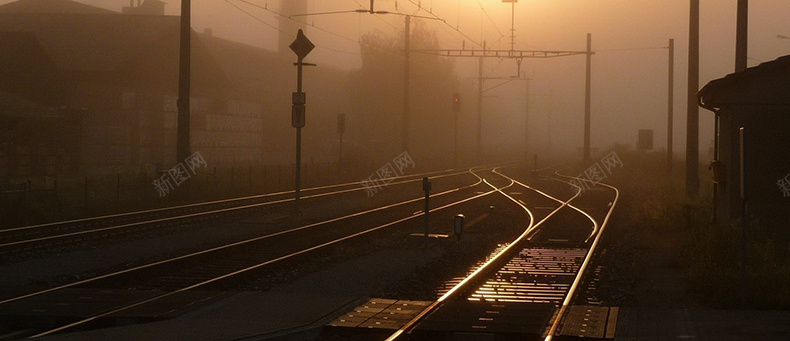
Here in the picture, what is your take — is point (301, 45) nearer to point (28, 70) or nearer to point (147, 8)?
point (28, 70)

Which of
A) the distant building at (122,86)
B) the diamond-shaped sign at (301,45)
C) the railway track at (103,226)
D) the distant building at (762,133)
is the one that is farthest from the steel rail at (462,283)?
the distant building at (122,86)

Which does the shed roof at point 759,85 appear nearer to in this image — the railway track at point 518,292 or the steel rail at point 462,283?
the railway track at point 518,292

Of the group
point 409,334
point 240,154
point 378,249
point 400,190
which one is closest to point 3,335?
point 409,334

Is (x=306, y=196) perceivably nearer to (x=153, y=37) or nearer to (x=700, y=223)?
(x=700, y=223)

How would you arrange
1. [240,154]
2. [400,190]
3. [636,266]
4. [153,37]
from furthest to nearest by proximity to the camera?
[240,154] → [153,37] → [400,190] → [636,266]

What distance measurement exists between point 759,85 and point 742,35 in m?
4.42

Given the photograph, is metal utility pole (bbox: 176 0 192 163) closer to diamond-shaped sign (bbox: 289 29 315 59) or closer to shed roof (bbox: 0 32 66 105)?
diamond-shaped sign (bbox: 289 29 315 59)

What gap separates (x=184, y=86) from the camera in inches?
1217

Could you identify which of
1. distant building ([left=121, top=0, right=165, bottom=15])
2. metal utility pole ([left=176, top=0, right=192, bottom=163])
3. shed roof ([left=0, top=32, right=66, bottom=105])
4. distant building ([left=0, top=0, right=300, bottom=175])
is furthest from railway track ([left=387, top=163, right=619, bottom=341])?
distant building ([left=121, top=0, right=165, bottom=15])

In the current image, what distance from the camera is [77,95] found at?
51.3m

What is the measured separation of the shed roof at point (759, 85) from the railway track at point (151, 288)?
7786mm

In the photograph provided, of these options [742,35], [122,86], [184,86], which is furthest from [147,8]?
[742,35]

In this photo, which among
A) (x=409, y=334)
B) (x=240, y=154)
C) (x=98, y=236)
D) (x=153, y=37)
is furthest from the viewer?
(x=240, y=154)

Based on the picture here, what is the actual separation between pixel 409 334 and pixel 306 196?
Result: 24.6 metres
